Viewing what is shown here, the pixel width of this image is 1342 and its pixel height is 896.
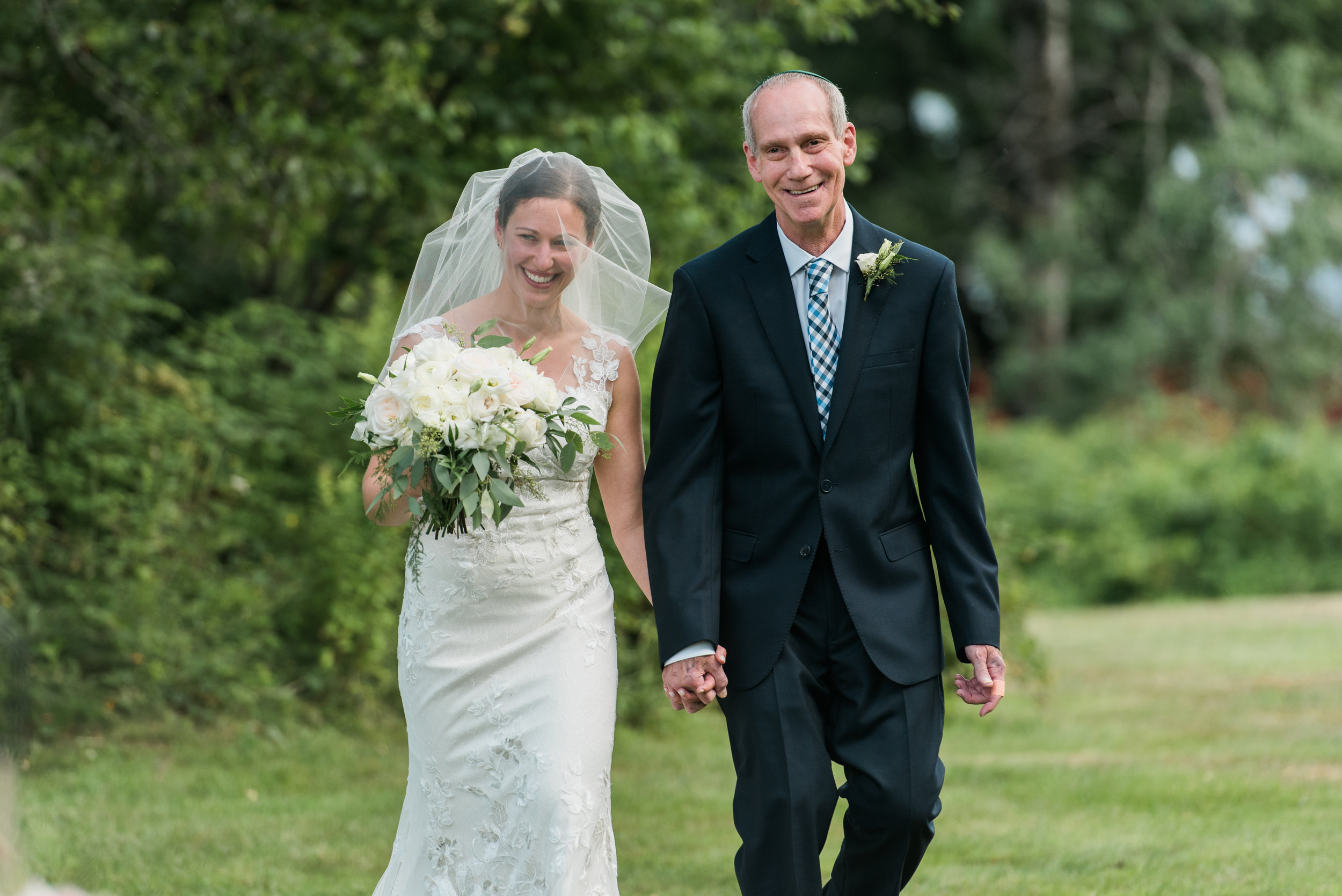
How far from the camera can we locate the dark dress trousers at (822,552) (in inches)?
144

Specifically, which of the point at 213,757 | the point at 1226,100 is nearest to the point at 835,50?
the point at 1226,100

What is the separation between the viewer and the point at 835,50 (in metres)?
24.8

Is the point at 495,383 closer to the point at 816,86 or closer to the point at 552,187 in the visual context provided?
the point at 552,187

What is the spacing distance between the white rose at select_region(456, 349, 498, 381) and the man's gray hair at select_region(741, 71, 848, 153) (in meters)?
0.91

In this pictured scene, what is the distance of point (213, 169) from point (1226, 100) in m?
17.7

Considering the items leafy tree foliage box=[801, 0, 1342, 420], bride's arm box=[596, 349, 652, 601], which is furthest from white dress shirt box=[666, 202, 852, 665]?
leafy tree foliage box=[801, 0, 1342, 420]

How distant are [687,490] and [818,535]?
358 millimetres

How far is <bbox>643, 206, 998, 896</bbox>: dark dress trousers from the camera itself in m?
3.67

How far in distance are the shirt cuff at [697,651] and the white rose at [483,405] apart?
780 mm

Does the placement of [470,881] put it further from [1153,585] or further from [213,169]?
[1153,585]

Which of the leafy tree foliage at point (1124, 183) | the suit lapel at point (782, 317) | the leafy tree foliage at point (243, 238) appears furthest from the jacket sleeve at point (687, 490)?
the leafy tree foliage at point (1124, 183)

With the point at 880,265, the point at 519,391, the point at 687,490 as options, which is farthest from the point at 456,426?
the point at 880,265

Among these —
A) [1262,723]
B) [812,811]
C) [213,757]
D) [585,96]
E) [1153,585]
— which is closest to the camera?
[812,811]

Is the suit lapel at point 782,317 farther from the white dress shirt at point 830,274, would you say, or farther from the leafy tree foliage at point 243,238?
the leafy tree foliage at point 243,238
